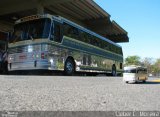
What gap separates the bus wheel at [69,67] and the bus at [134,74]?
2926 millimetres

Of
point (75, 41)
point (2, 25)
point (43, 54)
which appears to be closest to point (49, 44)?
point (43, 54)

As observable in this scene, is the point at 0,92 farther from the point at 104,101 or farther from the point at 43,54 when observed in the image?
the point at 43,54

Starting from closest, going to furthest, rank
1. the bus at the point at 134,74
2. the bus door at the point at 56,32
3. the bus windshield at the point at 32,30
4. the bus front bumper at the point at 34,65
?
the bus front bumper at the point at 34,65 → the bus windshield at the point at 32,30 → the bus door at the point at 56,32 → the bus at the point at 134,74

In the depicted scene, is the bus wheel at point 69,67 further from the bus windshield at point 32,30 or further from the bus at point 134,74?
the bus at point 134,74

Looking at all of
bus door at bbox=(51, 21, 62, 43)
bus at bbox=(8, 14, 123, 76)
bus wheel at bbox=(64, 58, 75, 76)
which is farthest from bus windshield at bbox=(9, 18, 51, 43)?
bus wheel at bbox=(64, 58, 75, 76)

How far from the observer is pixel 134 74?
49.2 feet

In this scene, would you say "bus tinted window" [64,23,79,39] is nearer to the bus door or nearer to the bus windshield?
the bus door

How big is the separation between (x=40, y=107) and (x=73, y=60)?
11412mm

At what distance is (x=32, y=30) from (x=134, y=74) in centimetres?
583

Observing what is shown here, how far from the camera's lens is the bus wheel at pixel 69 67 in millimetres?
15202

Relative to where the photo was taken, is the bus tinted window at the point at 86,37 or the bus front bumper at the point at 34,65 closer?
the bus front bumper at the point at 34,65

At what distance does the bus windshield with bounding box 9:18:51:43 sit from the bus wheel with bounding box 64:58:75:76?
2.27m

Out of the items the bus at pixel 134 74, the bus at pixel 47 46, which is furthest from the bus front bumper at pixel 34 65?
the bus at pixel 134 74

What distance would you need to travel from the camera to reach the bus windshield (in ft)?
45.7
